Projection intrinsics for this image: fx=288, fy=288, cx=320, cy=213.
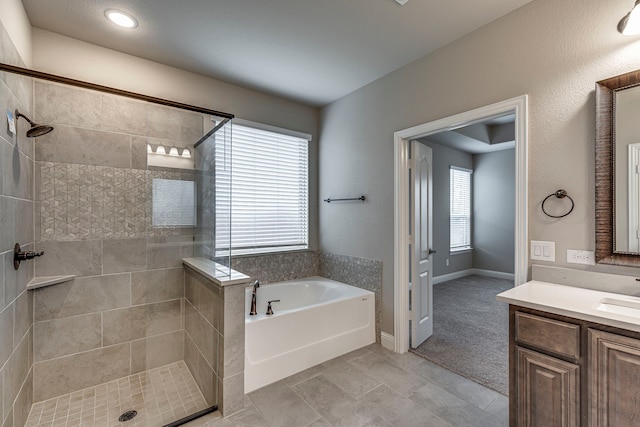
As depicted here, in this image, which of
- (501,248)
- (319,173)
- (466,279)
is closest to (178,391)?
(319,173)

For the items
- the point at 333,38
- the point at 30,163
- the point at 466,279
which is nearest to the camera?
the point at 30,163

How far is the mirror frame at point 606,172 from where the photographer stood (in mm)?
1555

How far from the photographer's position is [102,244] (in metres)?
2.29

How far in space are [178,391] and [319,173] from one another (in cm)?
265

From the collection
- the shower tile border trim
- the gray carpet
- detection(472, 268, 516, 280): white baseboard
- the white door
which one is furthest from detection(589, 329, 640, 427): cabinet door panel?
detection(472, 268, 516, 280): white baseboard

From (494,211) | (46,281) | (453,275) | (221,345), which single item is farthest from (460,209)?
(46,281)

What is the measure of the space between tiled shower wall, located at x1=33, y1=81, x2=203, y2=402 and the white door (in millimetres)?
2046

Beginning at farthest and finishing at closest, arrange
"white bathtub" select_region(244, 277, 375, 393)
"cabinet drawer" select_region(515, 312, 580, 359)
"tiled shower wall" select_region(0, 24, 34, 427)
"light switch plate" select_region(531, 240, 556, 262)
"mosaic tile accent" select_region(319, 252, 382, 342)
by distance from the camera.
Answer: "mosaic tile accent" select_region(319, 252, 382, 342) < "white bathtub" select_region(244, 277, 375, 393) < "light switch plate" select_region(531, 240, 556, 262) < "tiled shower wall" select_region(0, 24, 34, 427) < "cabinet drawer" select_region(515, 312, 580, 359)

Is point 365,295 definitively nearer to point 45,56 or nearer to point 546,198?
point 546,198

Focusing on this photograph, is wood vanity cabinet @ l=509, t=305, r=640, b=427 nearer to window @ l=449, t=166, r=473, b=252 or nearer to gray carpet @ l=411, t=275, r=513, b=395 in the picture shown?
gray carpet @ l=411, t=275, r=513, b=395

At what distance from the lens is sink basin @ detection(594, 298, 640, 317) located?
1368mm

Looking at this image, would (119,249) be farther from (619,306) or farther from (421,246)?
(619,306)

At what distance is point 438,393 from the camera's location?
6.91 feet

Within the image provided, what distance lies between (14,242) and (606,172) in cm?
337
